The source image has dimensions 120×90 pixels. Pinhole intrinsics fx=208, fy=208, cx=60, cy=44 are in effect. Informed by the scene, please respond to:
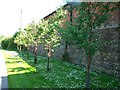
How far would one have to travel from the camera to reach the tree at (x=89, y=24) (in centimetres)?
1106

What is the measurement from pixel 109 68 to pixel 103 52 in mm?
1535

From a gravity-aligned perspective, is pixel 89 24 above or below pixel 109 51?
above

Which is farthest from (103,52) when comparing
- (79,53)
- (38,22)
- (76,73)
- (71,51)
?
(38,22)

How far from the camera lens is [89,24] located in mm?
11305

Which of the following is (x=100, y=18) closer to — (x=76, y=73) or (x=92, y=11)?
(x=92, y=11)

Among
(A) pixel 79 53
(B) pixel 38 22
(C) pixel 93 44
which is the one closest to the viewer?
(C) pixel 93 44

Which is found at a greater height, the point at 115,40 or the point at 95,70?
the point at 115,40

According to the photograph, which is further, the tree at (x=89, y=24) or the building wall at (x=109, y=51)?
the building wall at (x=109, y=51)

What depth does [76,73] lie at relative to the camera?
16.5 metres

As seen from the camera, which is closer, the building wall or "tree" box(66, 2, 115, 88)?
"tree" box(66, 2, 115, 88)

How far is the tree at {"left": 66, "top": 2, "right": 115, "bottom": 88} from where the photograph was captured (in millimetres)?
11062

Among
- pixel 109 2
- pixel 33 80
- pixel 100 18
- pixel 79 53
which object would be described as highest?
pixel 109 2

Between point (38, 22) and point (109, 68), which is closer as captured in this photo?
point (109, 68)

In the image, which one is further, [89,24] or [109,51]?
[109,51]
